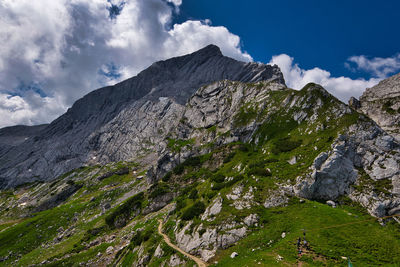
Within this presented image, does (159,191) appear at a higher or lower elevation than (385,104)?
lower

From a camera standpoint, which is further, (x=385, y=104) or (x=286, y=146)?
(x=385, y=104)

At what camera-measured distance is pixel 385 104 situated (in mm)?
95188

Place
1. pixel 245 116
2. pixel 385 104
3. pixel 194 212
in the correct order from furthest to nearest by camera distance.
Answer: pixel 245 116, pixel 385 104, pixel 194 212

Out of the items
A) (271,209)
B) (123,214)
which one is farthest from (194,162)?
(271,209)

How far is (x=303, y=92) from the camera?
83000 millimetres

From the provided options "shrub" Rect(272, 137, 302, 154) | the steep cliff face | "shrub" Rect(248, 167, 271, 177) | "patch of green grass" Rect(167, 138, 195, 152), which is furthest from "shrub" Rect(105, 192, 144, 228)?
the steep cliff face

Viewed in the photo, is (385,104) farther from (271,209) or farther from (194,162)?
(271,209)

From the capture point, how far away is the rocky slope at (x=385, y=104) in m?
85.3

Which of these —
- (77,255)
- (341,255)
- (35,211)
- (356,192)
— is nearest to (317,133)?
(356,192)

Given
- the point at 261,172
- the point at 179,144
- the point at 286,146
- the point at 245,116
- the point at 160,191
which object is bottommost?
the point at 160,191

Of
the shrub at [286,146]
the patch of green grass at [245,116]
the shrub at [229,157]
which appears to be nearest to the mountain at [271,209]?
the shrub at [286,146]

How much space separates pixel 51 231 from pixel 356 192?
421 feet

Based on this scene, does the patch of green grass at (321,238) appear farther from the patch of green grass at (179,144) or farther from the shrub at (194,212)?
the patch of green grass at (179,144)

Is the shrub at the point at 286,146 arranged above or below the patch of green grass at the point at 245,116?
below
